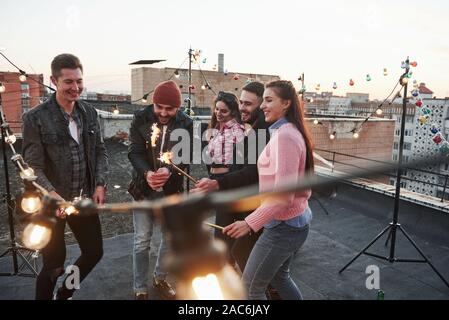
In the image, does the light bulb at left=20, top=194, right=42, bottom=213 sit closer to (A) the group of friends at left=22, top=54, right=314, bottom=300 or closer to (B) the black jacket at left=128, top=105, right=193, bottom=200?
(A) the group of friends at left=22, top=54, right=314, bottom=300

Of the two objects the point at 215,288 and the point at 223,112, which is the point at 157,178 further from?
the point at 215,288

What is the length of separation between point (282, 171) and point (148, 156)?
178 cm

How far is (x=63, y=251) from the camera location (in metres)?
2.91

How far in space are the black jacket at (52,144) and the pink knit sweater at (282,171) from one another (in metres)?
1.73

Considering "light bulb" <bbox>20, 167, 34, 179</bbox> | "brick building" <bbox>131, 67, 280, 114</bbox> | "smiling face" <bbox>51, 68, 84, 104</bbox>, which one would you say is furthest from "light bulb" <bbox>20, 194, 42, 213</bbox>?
"brick building" <bbox>131, 67, 280, 114</bbox>

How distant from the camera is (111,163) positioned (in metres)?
10.3

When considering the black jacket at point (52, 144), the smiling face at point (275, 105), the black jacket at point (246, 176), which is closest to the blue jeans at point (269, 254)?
the black jacket at point (246, 176)

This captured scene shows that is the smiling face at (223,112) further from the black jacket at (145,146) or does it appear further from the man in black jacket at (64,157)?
the man in black jacket at (64,157)

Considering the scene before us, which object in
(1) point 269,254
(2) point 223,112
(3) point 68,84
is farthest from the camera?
(2) point 223,112

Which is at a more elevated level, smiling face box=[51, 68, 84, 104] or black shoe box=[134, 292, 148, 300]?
smiling face box=[51, 68, 84, 104]

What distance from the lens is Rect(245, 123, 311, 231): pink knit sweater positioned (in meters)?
2.24

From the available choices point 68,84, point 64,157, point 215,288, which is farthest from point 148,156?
point 215,288

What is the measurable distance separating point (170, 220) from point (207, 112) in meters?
28.2

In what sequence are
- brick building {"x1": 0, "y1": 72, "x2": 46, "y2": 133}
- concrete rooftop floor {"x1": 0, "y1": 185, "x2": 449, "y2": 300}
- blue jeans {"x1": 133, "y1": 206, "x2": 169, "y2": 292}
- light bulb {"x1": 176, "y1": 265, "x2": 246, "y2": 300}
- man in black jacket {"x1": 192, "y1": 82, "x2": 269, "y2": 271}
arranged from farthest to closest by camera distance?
1. brick building {"x1": 0, "y1": 72, "x2": 46, "y2": 133}
2. concrete rooftop floor {"x1": 0, "y1": 185, "x2": 449, "y2": 300}
3. blue jeans {"x1": 133, "y1": 206, "x2": 169, "y2": 292}
4. man in black jacket {"x1": 192, "y1": 82, "x2": 269, "y2": 271}
5. light bulb {"x1": 176, "y1": 265, "x2": 246, "y2": 300}
